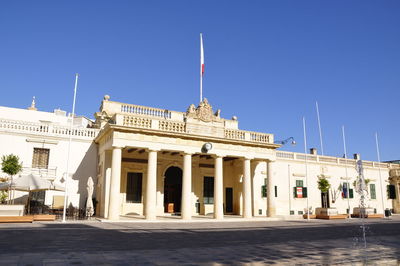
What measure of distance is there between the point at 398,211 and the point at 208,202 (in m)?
28.2

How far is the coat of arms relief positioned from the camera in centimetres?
2541

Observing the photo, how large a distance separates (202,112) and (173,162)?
18.2ft

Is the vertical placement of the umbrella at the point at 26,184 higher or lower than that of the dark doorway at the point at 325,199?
higher

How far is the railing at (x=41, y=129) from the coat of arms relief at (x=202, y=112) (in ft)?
27.8

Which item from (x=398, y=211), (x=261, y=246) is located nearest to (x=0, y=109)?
(x=261, y=246)

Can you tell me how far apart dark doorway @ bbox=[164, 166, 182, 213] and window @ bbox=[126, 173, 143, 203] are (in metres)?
2.60

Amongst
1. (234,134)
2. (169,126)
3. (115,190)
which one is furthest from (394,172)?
(115,190)

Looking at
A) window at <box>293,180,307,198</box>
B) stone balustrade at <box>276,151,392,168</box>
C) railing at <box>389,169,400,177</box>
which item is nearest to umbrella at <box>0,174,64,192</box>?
stone balustrade at <box>276,151,392,168</box>

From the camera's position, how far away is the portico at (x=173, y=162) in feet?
73.1

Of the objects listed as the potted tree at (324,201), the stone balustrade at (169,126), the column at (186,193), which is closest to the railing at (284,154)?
the potted tree at (324,201)

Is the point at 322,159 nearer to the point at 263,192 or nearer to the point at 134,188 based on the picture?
the point at 263,192

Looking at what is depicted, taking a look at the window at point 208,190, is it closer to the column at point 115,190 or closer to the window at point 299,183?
the column at point 115,190

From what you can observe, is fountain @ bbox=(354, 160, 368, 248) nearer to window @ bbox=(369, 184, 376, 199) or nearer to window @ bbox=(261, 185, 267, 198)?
window @ bbox=(369, 184, 376, 199)

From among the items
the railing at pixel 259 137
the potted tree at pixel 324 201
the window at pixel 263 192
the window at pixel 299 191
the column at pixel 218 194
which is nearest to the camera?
the column at pixel 218 194
